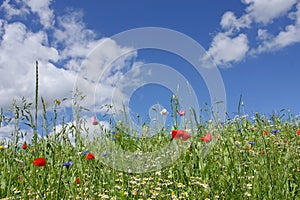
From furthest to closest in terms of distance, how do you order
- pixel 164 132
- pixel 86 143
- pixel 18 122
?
pixel 164 132, pixel 86 143, pixel 18 122

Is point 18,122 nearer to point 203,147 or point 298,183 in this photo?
point 203,147

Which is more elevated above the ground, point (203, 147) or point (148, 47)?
point (148, 47)

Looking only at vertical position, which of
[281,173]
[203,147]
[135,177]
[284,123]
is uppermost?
[284,123]

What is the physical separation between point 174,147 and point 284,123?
3.19m

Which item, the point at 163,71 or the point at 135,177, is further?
the point at 163,71

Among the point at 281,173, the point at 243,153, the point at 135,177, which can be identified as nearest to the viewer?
the point at 281,173

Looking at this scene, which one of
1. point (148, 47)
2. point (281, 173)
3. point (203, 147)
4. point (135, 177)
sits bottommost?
point (281, 173)

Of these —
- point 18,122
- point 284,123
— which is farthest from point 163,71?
point 284,123

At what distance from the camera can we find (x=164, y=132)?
5465mm

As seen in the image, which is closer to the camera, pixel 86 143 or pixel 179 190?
pixel 179 190

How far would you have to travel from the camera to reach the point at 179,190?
131 inches

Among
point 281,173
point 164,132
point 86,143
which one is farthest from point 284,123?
point 281,173

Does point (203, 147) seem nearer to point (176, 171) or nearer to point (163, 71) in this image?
point (176, 171)

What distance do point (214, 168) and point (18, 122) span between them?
2.08 meters
